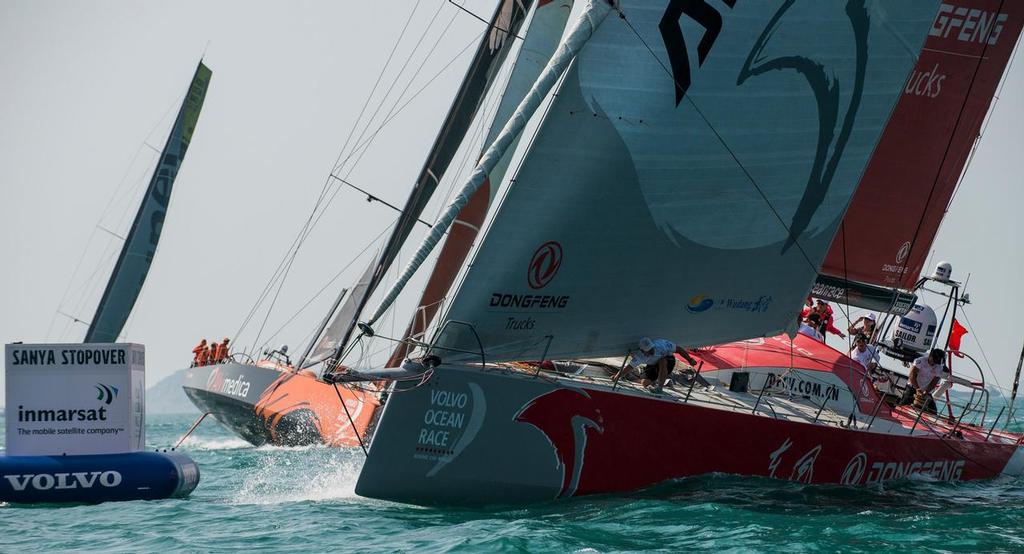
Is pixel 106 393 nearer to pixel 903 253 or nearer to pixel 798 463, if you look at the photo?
pixel 798 463

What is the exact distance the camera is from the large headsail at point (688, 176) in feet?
29.0

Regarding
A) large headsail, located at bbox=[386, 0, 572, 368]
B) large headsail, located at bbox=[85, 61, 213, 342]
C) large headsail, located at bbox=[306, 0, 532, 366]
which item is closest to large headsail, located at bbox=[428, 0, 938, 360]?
large headsail, located at bbox=[306, 0, 532, 366]

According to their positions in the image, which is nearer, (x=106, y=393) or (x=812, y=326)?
(x=106, y=393)

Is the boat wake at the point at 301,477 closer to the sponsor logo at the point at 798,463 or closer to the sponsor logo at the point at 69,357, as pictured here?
the sponsor logo at the point at 69,357

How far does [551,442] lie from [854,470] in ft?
11.7

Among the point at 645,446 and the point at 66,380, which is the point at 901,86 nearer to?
the point at 645,446

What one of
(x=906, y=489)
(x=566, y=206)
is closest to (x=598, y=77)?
(x=566, y=206)

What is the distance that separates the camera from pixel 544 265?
29.3 ft

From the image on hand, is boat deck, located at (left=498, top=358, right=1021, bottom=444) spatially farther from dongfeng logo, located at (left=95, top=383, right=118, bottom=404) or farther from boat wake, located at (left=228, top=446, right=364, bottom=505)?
dongfeng logo, located at (left=95, top=383, right=118, bottom=404)

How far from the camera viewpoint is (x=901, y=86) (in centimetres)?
1082

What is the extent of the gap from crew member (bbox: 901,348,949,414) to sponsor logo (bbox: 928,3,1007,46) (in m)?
3.74

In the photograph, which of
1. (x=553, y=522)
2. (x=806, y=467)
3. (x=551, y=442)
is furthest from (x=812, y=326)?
(x=553, y=522)

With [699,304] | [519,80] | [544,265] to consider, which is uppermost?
[519,80]

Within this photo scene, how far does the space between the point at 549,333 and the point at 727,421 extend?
79.0 inches
